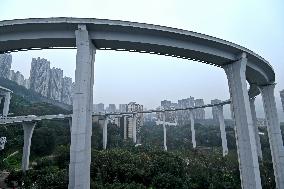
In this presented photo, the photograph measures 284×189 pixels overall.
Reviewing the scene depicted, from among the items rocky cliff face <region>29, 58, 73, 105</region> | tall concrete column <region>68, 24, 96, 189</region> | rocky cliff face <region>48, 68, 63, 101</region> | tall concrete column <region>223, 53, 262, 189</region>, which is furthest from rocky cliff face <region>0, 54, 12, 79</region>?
tall concrete column <region>223, 53, 262, 189</region>

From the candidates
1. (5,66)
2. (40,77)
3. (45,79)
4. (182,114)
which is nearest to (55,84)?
(45,79)

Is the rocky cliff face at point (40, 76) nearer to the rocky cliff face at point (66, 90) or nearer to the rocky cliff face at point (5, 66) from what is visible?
the rocky cliff face at point (5, 66)

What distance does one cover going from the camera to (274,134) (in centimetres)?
2208

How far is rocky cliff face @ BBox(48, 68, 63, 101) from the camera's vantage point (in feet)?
408

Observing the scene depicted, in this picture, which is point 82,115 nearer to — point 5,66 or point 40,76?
point 40,76

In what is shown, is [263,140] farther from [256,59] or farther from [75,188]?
[75,188]

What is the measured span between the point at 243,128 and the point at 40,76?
122 metres

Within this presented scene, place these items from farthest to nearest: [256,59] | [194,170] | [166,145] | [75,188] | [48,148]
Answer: [166,145] < [48,148] < [194,170] < [256,59] < [75,188]

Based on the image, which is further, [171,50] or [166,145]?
[166,145]

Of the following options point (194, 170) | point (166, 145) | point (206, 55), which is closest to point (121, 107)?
point (166, 145)

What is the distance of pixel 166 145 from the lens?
77.1 metres

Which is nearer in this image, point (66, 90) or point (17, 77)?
point (17, 77)

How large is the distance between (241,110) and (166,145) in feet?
206

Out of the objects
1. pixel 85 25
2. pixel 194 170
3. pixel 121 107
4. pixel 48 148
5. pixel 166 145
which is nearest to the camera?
pixel 85 25
